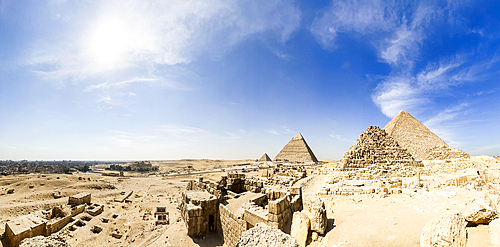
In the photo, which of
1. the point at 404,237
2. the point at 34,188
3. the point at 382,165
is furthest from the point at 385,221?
the point at 34,188

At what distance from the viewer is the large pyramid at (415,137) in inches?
1458

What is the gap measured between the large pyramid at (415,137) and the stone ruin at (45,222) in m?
47.8

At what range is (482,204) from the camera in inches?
127

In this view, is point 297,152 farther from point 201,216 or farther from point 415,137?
point 201,216

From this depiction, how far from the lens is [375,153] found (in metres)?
18.4

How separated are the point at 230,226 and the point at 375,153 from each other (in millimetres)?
16572

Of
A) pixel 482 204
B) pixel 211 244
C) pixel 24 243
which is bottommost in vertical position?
pixel 211 244

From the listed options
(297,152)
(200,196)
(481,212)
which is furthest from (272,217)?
(297,152)

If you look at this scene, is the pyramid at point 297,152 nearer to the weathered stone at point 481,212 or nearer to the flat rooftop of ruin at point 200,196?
the flat rooftop of ruin at point 200,196

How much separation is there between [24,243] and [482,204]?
9223mm

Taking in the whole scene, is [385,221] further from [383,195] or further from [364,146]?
[364,146]

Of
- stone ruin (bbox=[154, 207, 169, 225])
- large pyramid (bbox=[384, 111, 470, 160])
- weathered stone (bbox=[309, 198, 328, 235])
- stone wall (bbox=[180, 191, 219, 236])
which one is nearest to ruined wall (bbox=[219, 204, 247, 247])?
stone wall (bbox=[180, 191, 219, 236])

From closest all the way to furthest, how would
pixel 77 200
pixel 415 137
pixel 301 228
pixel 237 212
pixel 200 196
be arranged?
pixel 301 228
pixel 237 212
pixel 200 196
pixel 77 200
pixel 415 137

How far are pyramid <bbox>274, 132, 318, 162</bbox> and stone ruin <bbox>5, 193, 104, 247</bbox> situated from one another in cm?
4710
